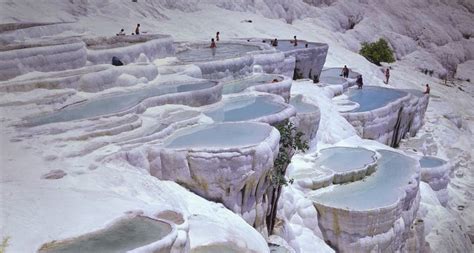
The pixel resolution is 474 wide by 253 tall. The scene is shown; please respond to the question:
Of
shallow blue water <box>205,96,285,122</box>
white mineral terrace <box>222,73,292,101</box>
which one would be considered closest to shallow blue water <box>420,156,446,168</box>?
white mineral terrace <box>222,73,292,101</box>

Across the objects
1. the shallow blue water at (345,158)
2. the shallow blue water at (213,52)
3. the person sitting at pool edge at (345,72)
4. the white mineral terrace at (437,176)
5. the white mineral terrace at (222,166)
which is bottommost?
the white mineral terrace at (437,176)

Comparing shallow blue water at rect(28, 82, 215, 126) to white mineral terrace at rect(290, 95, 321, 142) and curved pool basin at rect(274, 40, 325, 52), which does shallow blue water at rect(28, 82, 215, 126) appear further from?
curved pool basin at rect(274, 40, 325, 52)

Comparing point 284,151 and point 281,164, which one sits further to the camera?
point 284,151

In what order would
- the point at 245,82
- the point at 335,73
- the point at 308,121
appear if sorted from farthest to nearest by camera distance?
1. the point at 335,73
2. the point at 245,82
3. the point at 308,121

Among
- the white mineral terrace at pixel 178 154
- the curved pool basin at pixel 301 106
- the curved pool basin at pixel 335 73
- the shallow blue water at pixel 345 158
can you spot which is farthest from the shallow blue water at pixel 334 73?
the shallow blue water at pixel 345 158

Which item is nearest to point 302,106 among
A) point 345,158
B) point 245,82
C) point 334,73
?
point 245,82

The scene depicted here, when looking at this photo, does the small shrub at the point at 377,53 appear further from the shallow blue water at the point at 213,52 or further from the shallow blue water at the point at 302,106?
the shallow blue water at the point at 302,106

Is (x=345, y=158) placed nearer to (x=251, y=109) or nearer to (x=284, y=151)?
(x=251, y=109)
